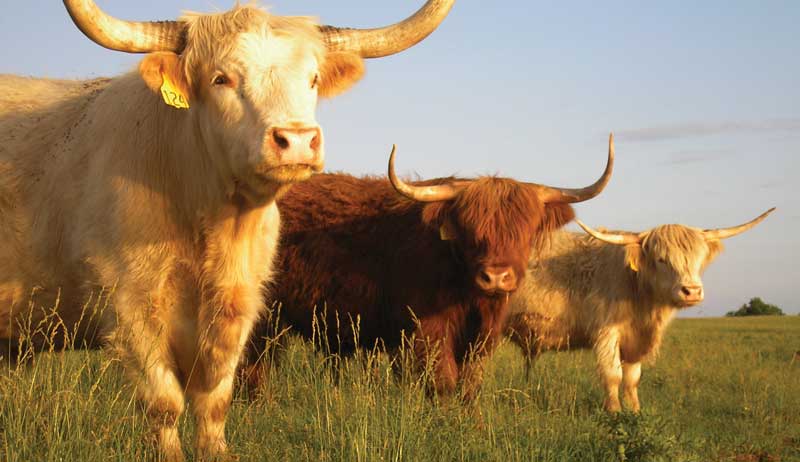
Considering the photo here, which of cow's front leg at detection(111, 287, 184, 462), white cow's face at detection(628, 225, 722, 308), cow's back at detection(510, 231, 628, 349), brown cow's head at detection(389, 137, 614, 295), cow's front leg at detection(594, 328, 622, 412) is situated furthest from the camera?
cow's back at detection(510, 231, 628, 349)

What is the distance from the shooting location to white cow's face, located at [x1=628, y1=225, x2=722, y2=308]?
904 centimetres

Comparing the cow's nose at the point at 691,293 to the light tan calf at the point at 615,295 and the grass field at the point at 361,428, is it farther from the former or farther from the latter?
the grass field at the point at 361,428

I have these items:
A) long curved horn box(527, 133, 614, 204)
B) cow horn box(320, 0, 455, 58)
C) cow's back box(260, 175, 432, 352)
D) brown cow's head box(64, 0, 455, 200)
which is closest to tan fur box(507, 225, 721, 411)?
long curved horn box(527, 133, 614, 204)

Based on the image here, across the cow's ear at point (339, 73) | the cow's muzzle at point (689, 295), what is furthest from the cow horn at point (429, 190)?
the cow's muzzle at point (689, 295)

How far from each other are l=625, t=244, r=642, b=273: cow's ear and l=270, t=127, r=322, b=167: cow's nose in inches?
262

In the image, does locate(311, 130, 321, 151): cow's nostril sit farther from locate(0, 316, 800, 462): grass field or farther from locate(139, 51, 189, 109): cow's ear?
locate(0, 316, 800, 462): grass field

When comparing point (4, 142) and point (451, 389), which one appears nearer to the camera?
point (4, 142)

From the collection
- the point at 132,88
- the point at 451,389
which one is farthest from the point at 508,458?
the point at 132,88

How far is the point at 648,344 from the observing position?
9.40m

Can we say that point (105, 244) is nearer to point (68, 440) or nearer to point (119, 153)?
point (119, 153)

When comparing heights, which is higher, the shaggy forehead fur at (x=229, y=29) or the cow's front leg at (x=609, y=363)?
the shaggy forehead fur at (x=229, y=29)

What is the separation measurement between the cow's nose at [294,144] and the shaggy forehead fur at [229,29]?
2.04ft

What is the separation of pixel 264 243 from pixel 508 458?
1.70m

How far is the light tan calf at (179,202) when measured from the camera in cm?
385
